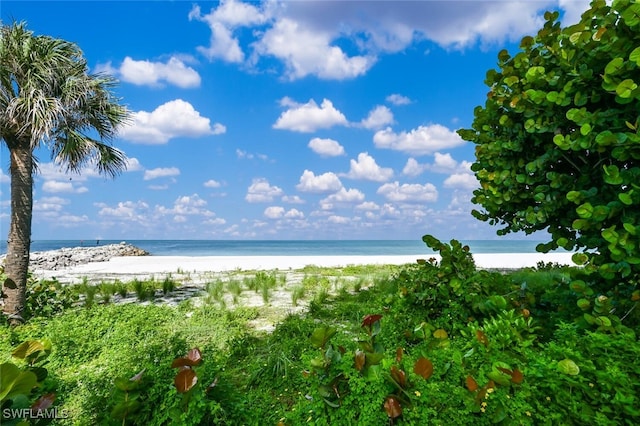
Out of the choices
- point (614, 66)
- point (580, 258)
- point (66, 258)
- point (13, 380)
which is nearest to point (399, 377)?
point (13, 380)

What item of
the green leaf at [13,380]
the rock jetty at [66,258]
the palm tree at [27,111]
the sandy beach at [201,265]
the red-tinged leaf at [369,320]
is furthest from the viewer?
the rock jetty at [66,258]

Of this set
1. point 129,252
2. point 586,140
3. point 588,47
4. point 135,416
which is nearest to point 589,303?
point 586,140

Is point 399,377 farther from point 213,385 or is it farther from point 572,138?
point 572,138

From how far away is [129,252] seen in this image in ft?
109

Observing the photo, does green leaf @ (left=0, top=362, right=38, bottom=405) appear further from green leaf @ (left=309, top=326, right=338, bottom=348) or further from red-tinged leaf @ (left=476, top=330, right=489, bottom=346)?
red-tinged leaf @ (left=476, top=330, right=489, bottom=346)

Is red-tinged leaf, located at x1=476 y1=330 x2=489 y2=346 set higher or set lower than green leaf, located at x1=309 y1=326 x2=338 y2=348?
lower

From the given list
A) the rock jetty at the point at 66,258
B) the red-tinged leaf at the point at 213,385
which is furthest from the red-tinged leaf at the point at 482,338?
the rock jetty at the point at 66,258

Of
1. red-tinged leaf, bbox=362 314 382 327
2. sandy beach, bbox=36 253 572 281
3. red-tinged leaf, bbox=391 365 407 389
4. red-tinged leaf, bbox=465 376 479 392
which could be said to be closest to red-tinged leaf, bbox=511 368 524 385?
red-tinged leaf, bbox=465 376 479 392

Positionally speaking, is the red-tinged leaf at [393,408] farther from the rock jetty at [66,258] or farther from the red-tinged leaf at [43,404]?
the rock jetty at [66,258]

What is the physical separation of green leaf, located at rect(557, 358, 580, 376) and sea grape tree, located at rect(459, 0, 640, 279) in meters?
1.21

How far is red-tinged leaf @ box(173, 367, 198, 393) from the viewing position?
1.81 m

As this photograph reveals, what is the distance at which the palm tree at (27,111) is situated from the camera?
6.34 metres

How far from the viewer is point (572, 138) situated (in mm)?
2955

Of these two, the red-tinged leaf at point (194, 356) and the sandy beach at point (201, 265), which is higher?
the red-tinged leaf at point (194, 356)
